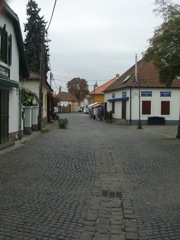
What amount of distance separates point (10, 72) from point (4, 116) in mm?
1998

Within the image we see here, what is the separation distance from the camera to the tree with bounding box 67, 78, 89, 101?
106 m

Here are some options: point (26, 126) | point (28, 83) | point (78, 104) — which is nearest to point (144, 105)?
point (28, 83)

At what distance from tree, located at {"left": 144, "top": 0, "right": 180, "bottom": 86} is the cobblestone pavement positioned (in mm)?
7461

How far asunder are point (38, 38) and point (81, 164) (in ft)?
119

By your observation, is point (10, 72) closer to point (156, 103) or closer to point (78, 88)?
point (156, 103)

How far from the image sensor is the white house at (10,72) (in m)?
13.1

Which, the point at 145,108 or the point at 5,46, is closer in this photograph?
the point at 5,46

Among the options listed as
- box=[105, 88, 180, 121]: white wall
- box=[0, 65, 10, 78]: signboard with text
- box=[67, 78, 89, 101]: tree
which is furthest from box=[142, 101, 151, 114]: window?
box=[67, 78, 89, 101]: tree

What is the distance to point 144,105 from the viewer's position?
1363 inches

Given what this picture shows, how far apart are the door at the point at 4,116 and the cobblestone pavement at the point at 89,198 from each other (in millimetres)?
2201

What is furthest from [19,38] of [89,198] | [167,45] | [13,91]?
[89,198]

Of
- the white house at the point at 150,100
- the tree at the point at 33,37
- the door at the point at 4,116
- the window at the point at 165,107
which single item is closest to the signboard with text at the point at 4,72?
the door at the point at 4,116

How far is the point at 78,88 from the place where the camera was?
108 metres

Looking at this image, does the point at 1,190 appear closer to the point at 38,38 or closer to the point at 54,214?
the point at 54,214
